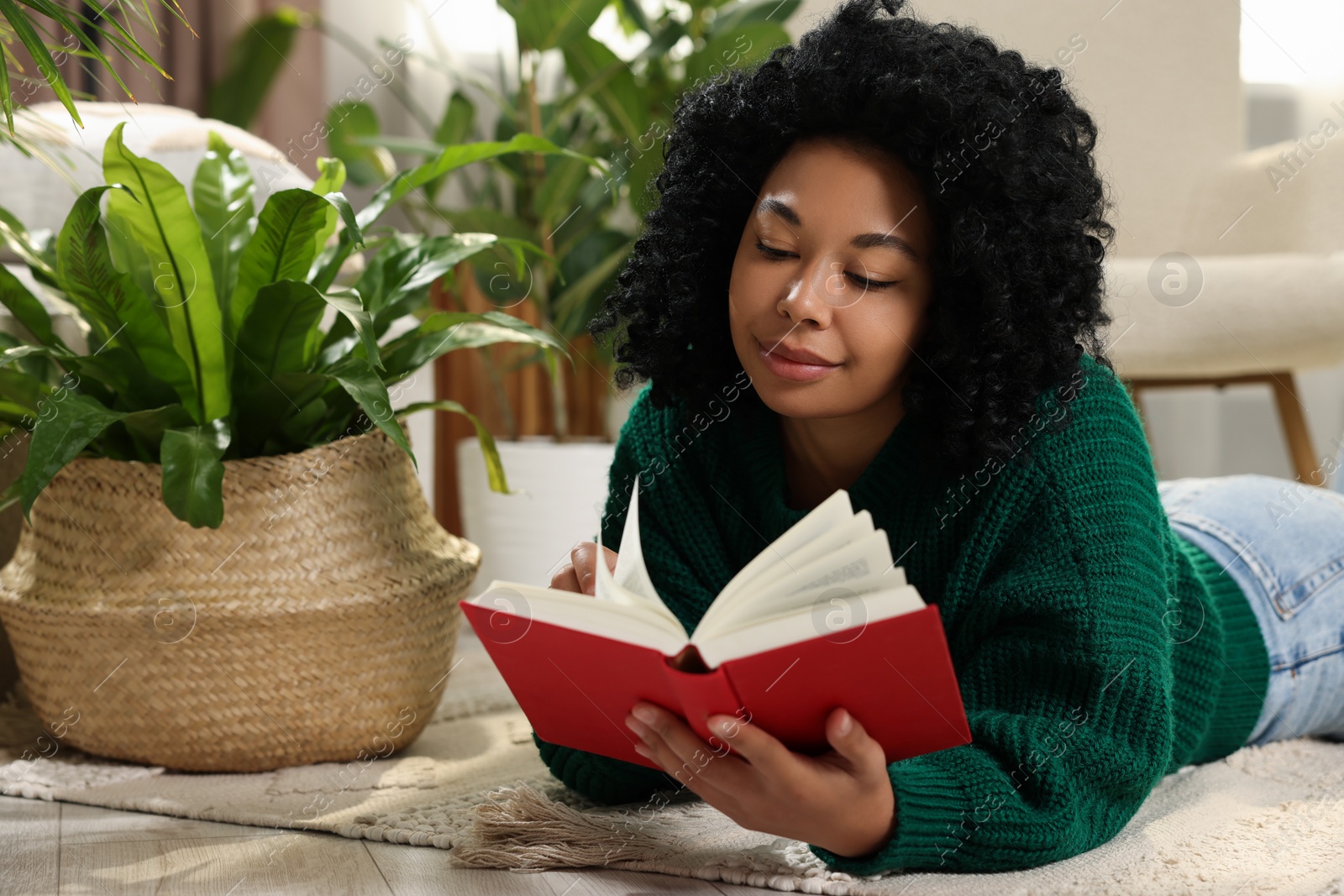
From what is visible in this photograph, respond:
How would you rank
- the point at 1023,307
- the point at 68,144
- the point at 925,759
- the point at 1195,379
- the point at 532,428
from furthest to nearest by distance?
the point at 532,428 < the point at 1195,379 < the point at 68,144 < the point at 1023,307 < the point at 925,759

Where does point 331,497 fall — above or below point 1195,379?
below

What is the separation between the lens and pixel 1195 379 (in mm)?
1749

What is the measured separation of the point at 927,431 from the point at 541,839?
14.9 inches

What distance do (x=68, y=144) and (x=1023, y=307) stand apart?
969 mm

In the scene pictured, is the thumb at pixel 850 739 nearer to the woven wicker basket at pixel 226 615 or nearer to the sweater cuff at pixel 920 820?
the sweater cuff at pixel 920 820

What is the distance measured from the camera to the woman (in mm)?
729

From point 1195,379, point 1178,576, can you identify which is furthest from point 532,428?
point 1178,576

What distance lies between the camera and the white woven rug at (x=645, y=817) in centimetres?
76

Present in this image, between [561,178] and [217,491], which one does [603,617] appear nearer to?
[217,491]

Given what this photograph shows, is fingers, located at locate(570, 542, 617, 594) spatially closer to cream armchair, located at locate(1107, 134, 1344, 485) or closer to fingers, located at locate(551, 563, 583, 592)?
fingers, located at locate(551, 563, 583, 592)

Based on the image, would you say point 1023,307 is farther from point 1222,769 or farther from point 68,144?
point 68,144

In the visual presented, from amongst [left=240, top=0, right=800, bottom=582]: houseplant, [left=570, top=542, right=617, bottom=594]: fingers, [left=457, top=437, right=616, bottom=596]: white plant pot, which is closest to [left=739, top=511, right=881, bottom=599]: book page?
[left=570, top=542, right=617, bottom=594]: fingers

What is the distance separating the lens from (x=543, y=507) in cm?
164

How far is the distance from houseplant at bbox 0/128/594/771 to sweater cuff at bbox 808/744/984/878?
1.45 ft
